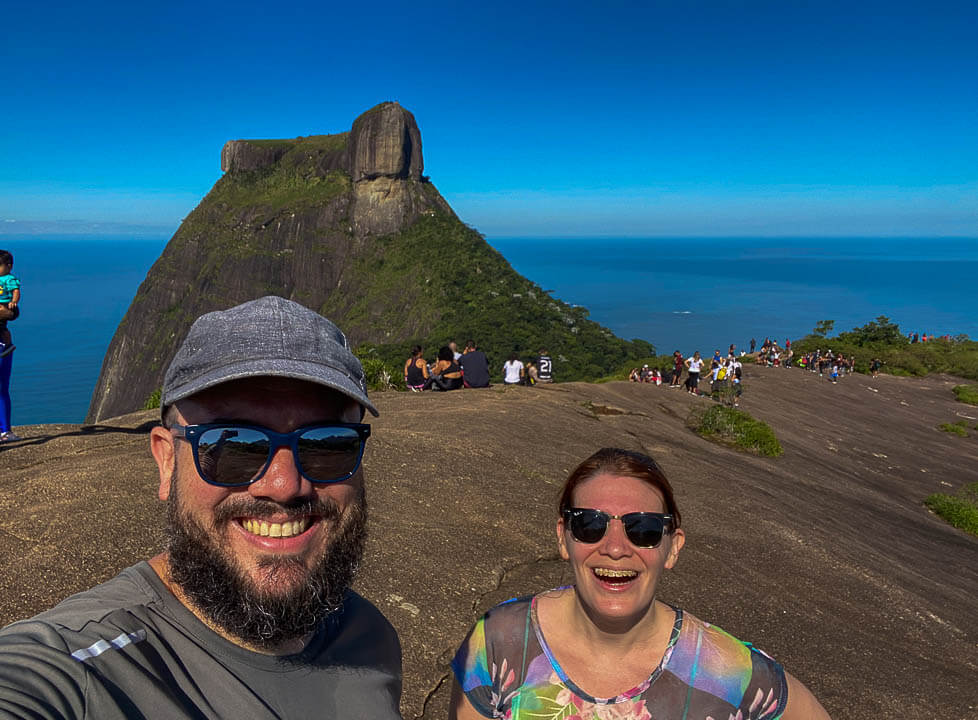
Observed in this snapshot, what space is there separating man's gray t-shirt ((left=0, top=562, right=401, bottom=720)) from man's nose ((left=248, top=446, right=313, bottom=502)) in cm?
37

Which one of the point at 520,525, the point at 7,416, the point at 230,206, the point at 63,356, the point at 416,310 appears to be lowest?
the point at 63,356

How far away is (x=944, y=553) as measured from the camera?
921 centimetres

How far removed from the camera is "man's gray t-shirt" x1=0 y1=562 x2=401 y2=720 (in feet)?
4.46

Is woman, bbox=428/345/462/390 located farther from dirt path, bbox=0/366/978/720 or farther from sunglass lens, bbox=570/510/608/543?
sunglass lens, bbox=570/510/608/543

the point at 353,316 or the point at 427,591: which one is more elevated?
the point at 427,591

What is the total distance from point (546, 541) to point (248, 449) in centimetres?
488

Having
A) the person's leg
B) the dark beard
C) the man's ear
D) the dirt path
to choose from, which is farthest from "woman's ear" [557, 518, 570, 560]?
the person's leg

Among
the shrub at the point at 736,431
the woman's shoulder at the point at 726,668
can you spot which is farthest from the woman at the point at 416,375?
the woman's shoulder at the point at 726,668

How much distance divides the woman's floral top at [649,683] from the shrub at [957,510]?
1189 cm

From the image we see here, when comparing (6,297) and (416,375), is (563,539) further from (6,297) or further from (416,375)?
(416,375)

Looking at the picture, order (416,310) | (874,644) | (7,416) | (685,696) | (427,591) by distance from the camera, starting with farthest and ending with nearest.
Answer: (416,310), (7,416), (874,644), (427,591), (685,696)

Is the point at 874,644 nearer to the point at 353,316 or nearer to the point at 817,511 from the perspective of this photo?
the point at 817,511

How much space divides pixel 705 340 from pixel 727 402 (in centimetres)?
10761

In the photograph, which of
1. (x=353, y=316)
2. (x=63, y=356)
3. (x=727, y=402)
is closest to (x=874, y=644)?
(x=727, y=402)
